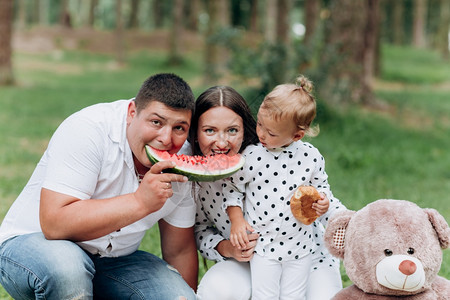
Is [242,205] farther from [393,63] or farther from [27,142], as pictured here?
[393,63]

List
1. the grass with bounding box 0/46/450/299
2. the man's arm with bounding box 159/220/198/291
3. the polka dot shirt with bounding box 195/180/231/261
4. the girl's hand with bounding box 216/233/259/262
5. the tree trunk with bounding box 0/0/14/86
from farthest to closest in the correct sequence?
the tree trunk with bounding box 0/0/14/86, the grass with bounding box 0/46/450/299, the man's arm with bounding box 159/220/198/291, the polka dot shirt with bounding box 195/180/231/261, the girl's hand with bounding box 216/233/259/262

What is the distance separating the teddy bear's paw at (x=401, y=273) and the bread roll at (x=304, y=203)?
1.60ft

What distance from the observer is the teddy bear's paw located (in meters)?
2.51

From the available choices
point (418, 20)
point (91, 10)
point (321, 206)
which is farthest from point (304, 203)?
point (91, 10)

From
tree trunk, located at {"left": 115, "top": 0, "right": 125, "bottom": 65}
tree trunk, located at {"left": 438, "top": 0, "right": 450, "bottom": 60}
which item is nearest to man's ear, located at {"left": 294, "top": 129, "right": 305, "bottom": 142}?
tree trunk, located at {"left": 115, "top": 0, "right": 125, "bottom": 65}

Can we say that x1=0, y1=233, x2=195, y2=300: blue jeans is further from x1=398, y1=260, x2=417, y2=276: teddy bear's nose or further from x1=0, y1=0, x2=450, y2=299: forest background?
x1=398, y1=260, x2=417, y2=276: teddy bear's nose

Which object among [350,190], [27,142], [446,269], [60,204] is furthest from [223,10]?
[60,204]

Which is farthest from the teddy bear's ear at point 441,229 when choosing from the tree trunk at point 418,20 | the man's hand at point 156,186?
the tree trunk at point 418,20

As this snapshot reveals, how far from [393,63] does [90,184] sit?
953 inches

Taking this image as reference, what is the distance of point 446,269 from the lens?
161 inches

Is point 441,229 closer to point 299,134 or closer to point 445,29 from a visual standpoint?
point 299,134

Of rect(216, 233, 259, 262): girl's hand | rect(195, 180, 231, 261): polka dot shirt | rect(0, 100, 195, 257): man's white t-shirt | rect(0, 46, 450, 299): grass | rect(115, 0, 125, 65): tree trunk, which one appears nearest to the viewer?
rect(0, 100, 195, 257): man's white t-shirt

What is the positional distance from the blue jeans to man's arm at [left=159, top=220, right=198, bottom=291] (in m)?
0.12

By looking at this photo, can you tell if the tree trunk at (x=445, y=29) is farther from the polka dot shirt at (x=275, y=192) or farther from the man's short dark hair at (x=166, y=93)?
the man's short dark hair at (x=166, y=93)
